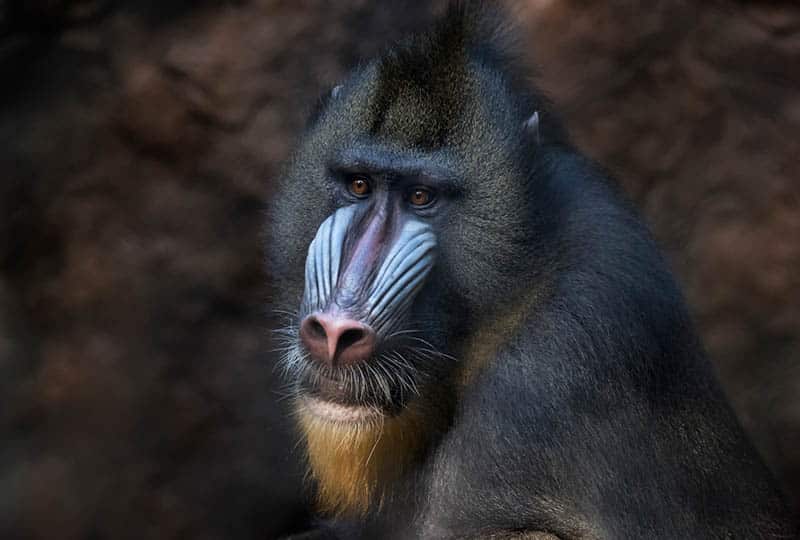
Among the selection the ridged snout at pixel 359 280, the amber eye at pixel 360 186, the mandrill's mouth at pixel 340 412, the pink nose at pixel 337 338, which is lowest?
the mandrill's mouth at pixel 340 412

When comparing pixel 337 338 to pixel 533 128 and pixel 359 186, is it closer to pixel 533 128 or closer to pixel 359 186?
pixel 359 186

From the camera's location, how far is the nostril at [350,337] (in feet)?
10.5

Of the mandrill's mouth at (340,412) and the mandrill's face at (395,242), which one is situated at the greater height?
the mandrill's face at (395,242)

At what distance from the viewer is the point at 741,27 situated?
15.5 ft

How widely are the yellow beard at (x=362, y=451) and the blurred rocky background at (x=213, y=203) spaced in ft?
2.34

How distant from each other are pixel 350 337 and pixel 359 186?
0.56 m

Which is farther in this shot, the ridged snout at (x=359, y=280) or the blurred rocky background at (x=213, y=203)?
the blurred rocky background at (x=213, y=203)

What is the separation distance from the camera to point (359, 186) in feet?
11.7

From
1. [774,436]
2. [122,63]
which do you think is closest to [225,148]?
[122,63]

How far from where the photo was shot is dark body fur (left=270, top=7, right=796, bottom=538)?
11.4 feet

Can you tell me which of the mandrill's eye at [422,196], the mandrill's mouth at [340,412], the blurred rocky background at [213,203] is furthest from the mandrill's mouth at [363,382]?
the blurred rocky background at [213,203]

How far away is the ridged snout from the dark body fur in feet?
0.37

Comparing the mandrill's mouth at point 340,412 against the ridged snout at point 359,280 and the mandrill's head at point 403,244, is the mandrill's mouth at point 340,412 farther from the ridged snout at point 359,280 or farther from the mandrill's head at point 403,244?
the ridged snout at point 359,280

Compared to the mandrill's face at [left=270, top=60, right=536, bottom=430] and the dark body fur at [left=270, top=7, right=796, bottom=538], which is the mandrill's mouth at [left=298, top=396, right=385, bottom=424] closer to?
the mandrill's face at [left=270, top=60, right=536, bottom=430]
